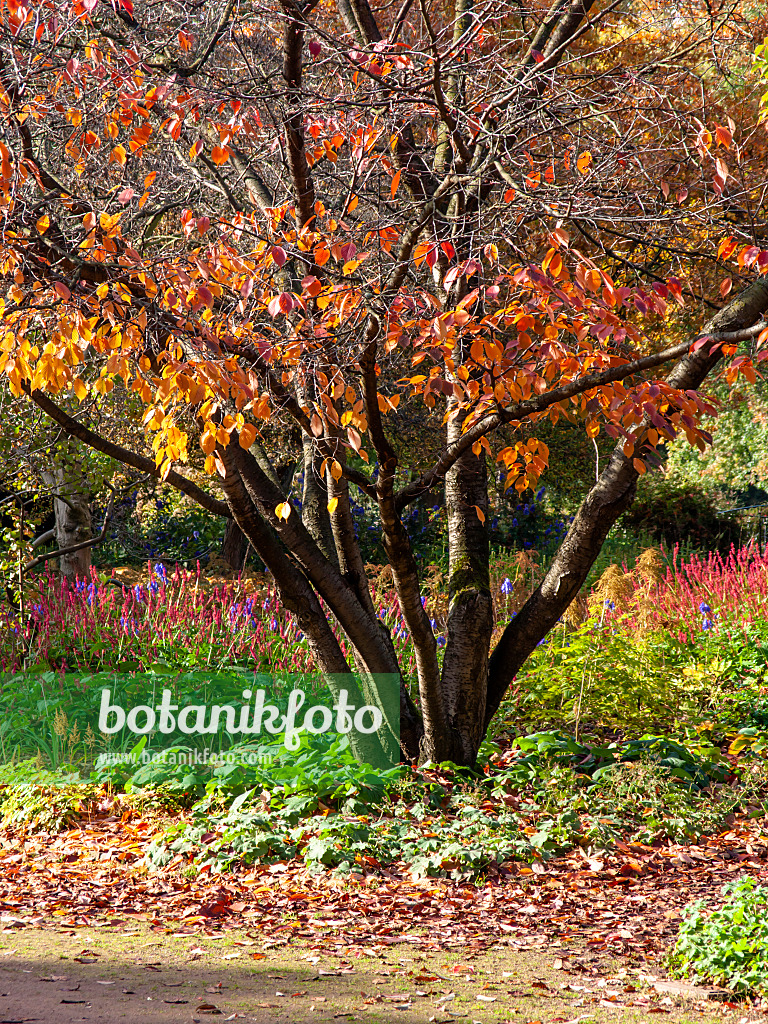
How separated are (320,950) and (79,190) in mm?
4288

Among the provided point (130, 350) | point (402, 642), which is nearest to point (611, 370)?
point (130, 350)

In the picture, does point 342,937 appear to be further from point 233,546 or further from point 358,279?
point 233,546

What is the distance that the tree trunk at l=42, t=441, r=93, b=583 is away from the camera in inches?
270

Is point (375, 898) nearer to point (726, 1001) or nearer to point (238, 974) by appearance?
point (238, 974)

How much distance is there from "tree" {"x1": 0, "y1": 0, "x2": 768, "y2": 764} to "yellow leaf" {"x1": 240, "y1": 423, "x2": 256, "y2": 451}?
0.09 meters

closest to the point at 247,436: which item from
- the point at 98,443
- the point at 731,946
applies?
the point at 98,443

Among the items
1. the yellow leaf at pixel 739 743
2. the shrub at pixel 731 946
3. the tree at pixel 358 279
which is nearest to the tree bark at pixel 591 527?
the tree at pixel 358 279

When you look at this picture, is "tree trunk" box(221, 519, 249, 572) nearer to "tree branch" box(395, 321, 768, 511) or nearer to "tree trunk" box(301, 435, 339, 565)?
"tree trunk" box(301, 435, 339, 565)

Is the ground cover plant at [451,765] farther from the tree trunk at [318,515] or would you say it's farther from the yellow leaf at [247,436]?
the yellow leaf at [247,436]

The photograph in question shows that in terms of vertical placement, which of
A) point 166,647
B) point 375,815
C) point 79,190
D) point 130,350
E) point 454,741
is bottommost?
point 375,815

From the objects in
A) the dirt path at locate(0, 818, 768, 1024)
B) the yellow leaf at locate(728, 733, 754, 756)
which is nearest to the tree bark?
the dirt path at locate(0, 818, 768, 1024)

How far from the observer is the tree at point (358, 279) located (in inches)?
116

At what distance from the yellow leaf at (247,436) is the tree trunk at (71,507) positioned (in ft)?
13.0

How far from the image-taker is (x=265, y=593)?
24.2ft
